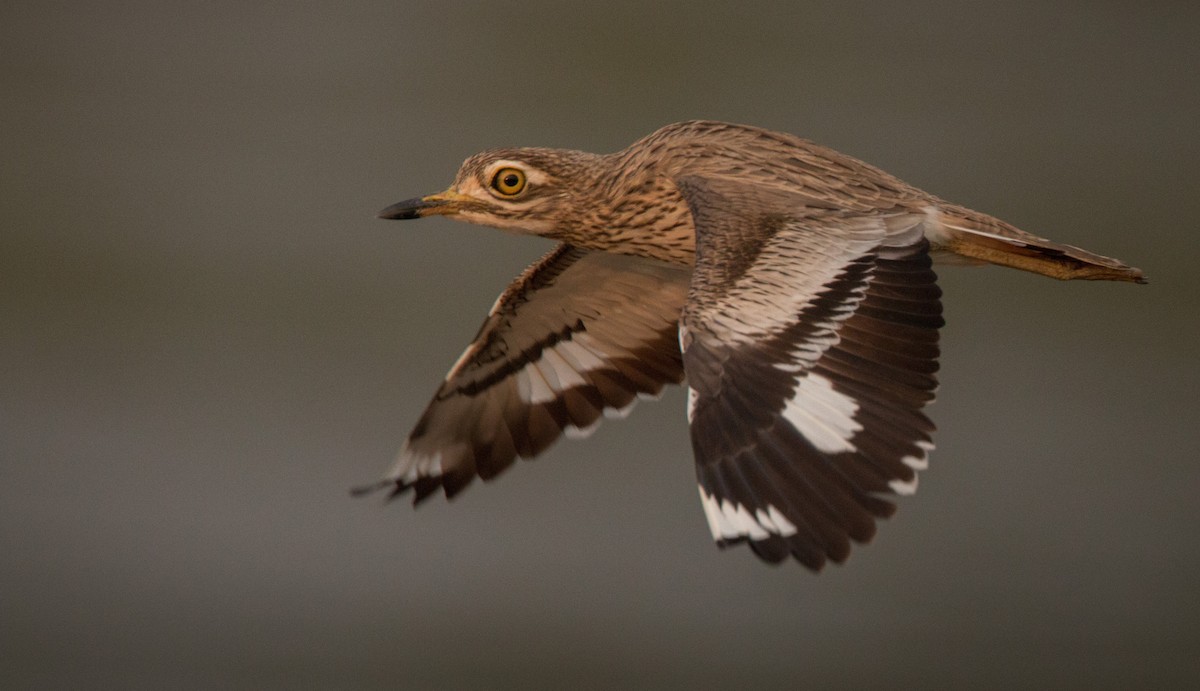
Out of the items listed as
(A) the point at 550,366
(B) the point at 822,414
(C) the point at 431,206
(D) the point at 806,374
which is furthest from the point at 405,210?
(B) the point at 822,414

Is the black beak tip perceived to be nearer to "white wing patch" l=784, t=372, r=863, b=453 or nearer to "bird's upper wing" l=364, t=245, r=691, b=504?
"bird's upper wing" l=364, t=245, r=691, b=504

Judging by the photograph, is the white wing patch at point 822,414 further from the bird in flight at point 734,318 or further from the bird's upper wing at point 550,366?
the bird's upper wing at point 550,366

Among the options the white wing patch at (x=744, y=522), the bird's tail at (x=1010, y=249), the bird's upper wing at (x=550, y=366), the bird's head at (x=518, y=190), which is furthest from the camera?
the bird's upper wing at (x=550, y=366)

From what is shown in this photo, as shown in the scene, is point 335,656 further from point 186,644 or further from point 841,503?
point 841,503

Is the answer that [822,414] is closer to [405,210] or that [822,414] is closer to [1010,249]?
[1010,249]

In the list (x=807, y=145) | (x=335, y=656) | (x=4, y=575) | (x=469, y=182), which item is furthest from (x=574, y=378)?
(x=4, y=575)

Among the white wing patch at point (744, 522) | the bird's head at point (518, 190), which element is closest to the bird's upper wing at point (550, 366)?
the bird's head at point (518, 190)

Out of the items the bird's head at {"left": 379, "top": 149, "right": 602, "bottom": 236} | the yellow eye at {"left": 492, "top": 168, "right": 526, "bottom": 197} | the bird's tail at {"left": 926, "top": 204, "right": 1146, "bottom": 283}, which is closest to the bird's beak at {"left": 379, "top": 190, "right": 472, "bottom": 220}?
the bird's head at {"left": 379, "top": 149, "right": 602, "bottom": 236}
